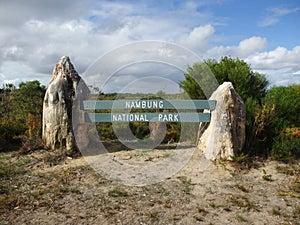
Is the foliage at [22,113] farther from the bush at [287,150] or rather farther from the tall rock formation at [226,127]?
the bush at [287,150]

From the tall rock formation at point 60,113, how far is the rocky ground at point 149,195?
1.47ft

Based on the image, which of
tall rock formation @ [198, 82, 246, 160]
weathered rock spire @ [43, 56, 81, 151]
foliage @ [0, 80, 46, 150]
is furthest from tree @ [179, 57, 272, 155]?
foliage @ [0, 80, 46, 150]

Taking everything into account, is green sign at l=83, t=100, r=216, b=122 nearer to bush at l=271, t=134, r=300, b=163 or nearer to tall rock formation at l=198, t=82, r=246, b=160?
tall rock formation at l=198, t=82, r=246, b=160

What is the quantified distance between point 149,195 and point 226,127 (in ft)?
7.64

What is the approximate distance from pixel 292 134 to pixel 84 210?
4.80 m

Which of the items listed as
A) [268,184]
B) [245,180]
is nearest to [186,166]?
[245,180]

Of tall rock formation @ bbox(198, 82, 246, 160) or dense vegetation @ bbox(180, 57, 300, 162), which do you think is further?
dense vegetation @ bbox(180, 57, 300, 162)

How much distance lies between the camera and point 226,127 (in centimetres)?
622

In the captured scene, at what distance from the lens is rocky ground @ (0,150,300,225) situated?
4137 mm

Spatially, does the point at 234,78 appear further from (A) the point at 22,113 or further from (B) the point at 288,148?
(A) the point at 22,113

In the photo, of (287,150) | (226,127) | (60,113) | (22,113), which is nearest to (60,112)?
(60,113)

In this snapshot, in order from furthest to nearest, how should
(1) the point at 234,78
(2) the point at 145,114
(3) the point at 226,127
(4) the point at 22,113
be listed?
(4) the point at 22,113 → (1) the point at 234,78 → (2) the point at 145,114 → (3) the point at 226,127

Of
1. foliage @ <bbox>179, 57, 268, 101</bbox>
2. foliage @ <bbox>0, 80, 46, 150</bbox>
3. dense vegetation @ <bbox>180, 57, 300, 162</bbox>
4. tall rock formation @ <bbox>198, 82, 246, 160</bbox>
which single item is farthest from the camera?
foliage @ <bbox>179, 57, 268, 101</bbox>

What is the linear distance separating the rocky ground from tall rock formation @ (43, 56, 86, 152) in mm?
449
